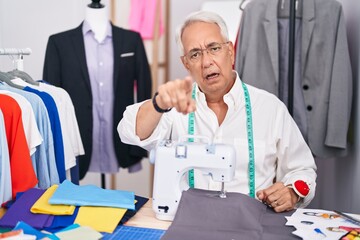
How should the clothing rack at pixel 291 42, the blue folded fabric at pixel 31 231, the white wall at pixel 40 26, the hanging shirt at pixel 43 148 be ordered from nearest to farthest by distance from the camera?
the blue folded fabric at pixel 31 231 → the hanging shirt at pixel 43 148 → the clothing rack at pixel 291 42 → the white wall at pixel 40 26

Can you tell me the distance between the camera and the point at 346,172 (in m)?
2.59

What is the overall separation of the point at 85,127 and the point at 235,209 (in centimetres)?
160

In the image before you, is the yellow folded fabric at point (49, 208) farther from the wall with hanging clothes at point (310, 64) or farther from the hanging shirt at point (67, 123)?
the wall with hanging clothes at point (310, 64)

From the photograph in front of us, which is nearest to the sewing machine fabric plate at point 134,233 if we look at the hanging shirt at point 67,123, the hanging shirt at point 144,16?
the hanging shirt at point 67,123

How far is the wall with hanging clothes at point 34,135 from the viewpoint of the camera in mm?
1698

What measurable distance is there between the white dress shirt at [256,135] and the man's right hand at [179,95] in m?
0.43

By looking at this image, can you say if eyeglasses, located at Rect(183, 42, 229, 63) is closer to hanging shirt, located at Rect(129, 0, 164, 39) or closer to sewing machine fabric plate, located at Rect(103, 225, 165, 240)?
sewing machine fabric plate, located at Rect(103, 225, 165, 240)

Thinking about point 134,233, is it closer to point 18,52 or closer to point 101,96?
point 18,52

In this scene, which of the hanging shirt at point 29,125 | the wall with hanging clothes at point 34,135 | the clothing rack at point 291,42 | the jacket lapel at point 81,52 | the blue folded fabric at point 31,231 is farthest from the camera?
the jacket lapel at point 81,52

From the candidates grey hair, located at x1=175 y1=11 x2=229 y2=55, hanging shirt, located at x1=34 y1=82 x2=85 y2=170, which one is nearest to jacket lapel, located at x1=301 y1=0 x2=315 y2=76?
grey hair, located at x1=175 y1=11 x2=229 y2=55

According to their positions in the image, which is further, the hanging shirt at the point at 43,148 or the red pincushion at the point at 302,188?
the hanging shirt at the point at 43,148

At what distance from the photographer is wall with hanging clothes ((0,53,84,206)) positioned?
5.57 feet

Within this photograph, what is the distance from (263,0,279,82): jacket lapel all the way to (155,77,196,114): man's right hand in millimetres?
1299

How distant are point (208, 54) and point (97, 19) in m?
1.25
